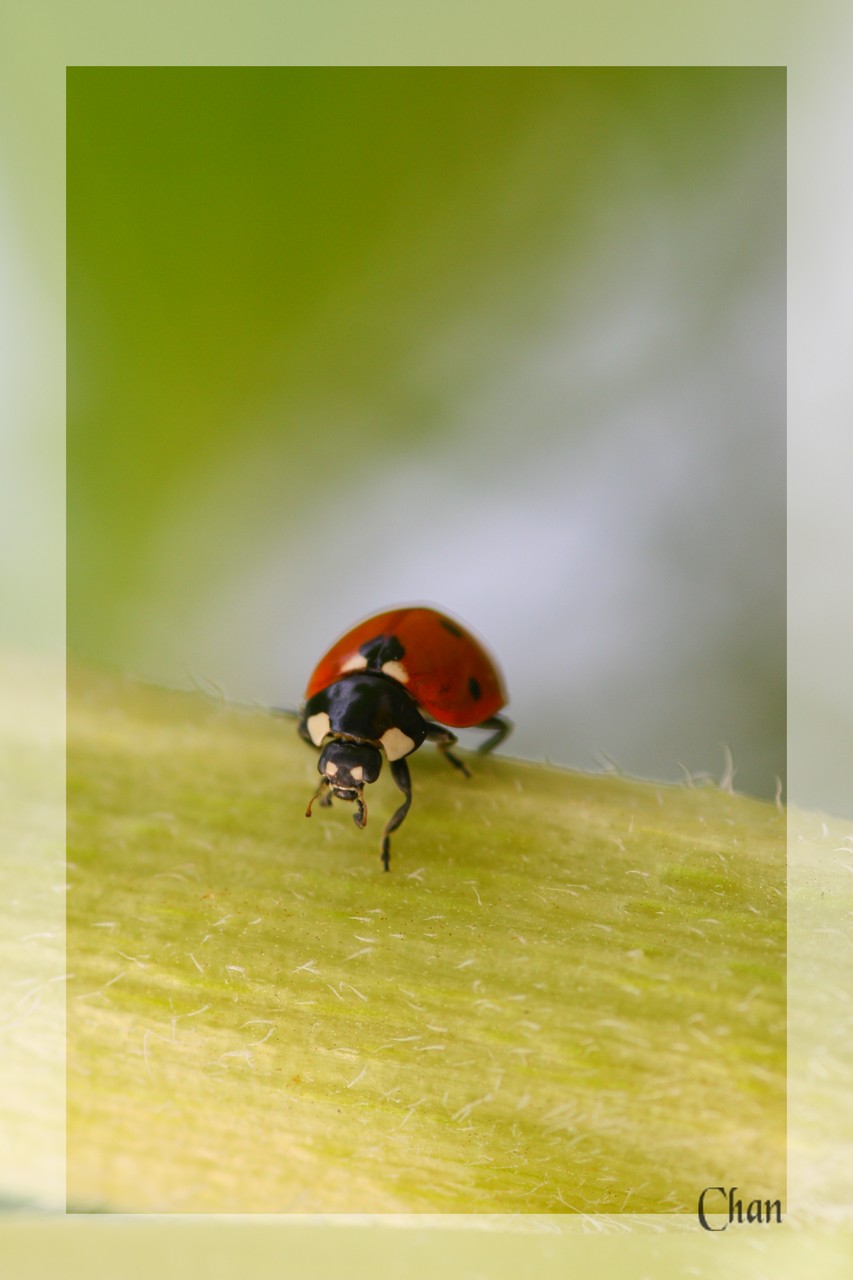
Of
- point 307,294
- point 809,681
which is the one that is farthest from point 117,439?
point 809,681

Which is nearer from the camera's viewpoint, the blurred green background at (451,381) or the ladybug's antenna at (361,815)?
the ladybug's antenna at (361,815)

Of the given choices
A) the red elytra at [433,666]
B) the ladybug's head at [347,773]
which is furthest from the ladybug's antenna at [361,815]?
the red elytra at [433,666]

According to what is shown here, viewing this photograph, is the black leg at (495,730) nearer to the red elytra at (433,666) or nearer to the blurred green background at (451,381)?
the red elytra at (433,666)

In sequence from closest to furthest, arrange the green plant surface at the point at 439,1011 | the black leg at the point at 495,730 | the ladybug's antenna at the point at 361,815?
the green plant surface at the point at 439,1011, the ladybug's antenna at the point at 361,815, the black leg at the point at 495,730

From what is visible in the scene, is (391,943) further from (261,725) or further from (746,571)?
(746,571)

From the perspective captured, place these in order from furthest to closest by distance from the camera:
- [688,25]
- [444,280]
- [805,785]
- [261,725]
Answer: [444,280]
[688,25]
[805,785]
[261,725]

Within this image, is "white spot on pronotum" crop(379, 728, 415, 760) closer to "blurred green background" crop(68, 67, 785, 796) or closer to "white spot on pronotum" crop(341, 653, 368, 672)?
"white spot on pronotum" crop(341, 653, 368, 672)
